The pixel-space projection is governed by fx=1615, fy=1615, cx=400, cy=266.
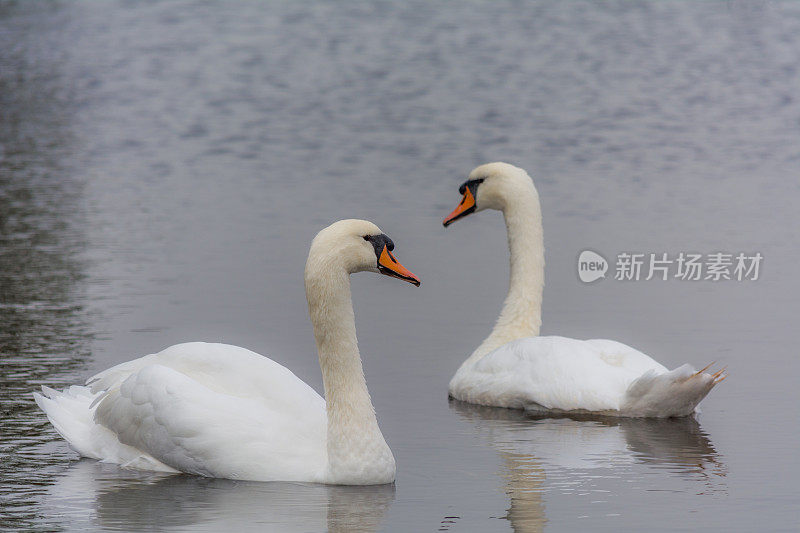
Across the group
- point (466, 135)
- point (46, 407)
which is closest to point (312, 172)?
point (466, 135)

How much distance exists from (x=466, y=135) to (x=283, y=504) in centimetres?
1905

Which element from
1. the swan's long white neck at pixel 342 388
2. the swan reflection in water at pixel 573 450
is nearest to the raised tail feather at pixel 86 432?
the swan's long white neck at pixel 342 388

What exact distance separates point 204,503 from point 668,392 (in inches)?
133

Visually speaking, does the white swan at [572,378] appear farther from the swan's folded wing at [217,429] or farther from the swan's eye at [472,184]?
the swan's folded wing at [217,429]

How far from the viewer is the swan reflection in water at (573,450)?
29.0ft

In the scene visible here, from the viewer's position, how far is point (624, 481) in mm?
8984

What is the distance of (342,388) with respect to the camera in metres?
9.02

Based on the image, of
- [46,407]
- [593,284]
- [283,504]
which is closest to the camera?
[283,504]

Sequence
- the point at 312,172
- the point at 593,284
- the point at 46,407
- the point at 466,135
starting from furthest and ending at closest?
the point at 466,135, the point at 312,172, the point at 593,284, the point at 46,407

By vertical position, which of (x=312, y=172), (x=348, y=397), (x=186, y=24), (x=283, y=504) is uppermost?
(x=186, y=24)

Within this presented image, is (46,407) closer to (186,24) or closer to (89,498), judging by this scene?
(89,498)
